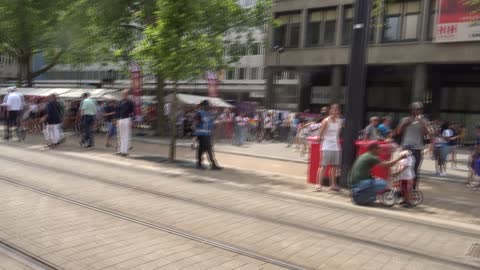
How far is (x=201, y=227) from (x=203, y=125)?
594 centimetres

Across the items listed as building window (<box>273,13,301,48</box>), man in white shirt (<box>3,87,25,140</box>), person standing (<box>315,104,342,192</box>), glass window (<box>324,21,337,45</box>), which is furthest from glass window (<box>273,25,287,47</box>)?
person standing (<box>315,104,342,192</box>)

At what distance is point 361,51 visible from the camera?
9773 mm

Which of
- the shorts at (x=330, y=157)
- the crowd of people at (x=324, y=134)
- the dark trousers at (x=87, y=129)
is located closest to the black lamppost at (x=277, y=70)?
the crowd of people at (x=324, y=134)

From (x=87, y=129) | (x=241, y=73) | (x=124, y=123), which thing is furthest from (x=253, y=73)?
(x=124, y=123)

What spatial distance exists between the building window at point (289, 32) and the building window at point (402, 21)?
7165mm

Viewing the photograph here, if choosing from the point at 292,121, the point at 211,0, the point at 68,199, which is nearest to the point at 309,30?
the point at 292,121

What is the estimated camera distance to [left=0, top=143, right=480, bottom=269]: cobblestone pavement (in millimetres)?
5273

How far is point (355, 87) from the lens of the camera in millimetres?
9812

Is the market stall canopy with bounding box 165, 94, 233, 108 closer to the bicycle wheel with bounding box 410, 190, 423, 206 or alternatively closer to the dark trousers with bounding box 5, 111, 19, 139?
the dark trousers with bounding box 5, 111, 19, 139

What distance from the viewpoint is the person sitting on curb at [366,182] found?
8.37 metres

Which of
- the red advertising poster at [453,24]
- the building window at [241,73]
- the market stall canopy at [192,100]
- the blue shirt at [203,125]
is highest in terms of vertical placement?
the red advertising poster at [453,24]

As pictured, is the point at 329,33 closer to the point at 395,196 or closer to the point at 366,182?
the point at 395,196

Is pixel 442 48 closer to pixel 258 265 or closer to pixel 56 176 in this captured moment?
pixel 56 176

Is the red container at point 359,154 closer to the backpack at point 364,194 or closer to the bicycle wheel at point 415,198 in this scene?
the bicycle wheel at point 415,198
